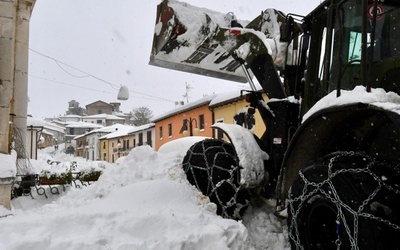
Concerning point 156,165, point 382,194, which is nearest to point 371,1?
point 382,194

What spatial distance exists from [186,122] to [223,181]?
60.6 feet

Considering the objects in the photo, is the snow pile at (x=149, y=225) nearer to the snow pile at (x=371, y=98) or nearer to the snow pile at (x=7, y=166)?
the snow pile at (x=371, y=98)

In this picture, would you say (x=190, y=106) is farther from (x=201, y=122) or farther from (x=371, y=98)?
(x=371, y=98)

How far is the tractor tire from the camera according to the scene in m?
3.91

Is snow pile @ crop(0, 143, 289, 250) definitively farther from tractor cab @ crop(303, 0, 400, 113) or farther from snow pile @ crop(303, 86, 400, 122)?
snow pile @ crop(303, 86, 400, 122)

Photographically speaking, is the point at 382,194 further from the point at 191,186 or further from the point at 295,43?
the point at 191,186

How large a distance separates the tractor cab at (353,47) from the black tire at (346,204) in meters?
0.48

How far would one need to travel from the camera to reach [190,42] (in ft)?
16.8

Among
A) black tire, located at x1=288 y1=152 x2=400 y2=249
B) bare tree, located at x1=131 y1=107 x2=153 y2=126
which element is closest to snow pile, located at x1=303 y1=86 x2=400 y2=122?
black tire, located at x1=288 y1=152 x2=400 y2=249

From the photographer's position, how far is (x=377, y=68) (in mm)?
2518

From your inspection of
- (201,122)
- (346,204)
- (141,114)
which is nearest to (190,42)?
(346,204)

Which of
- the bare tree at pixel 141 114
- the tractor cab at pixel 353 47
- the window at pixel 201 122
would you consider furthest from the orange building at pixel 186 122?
the bare tree at pixel 141 114

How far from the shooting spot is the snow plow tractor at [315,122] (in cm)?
214

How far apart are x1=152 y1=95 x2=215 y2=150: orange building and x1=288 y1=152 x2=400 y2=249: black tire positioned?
546 inches
